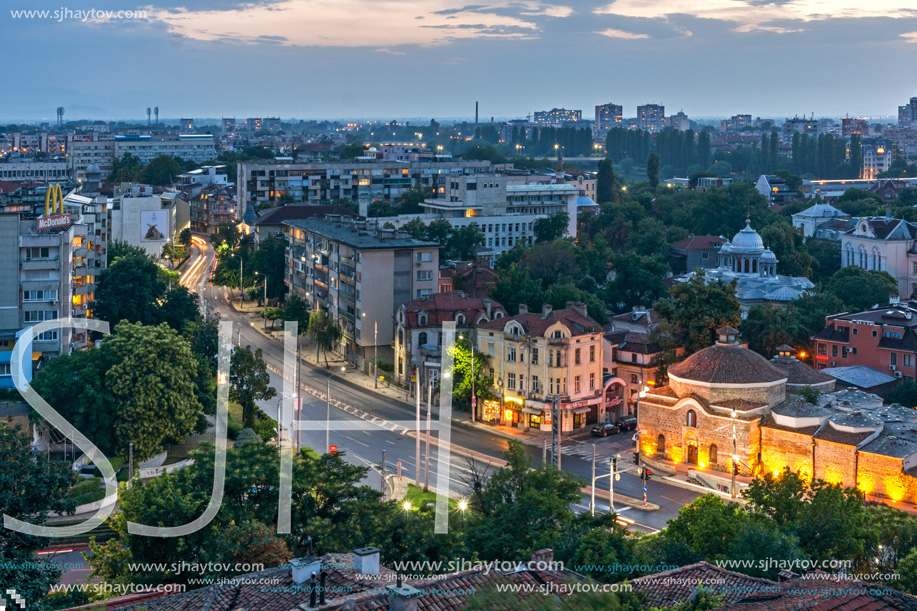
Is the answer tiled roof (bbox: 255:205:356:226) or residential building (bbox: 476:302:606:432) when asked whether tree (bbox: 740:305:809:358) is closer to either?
residential building (bbox: 476:302:606:432)

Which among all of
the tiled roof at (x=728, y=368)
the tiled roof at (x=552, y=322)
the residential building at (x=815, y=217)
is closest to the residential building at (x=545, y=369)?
the tiled roof at (x=552, y=322)

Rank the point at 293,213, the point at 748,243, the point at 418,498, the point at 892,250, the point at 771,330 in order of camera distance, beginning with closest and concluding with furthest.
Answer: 1. the point at 418,498
2. the point at 771,330
3. the point at 748,243
4. the point at 892,250
5. the point at 293,213

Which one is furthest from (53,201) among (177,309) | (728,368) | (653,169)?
(653,169)

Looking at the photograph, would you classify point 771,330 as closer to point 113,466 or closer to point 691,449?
point 691,449

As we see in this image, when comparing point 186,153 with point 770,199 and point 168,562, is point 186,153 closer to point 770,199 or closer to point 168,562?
point 770,199

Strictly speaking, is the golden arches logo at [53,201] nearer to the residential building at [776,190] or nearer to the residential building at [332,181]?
the residential building at [332,181]

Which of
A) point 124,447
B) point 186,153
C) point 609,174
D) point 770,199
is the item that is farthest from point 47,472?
point 186,153
